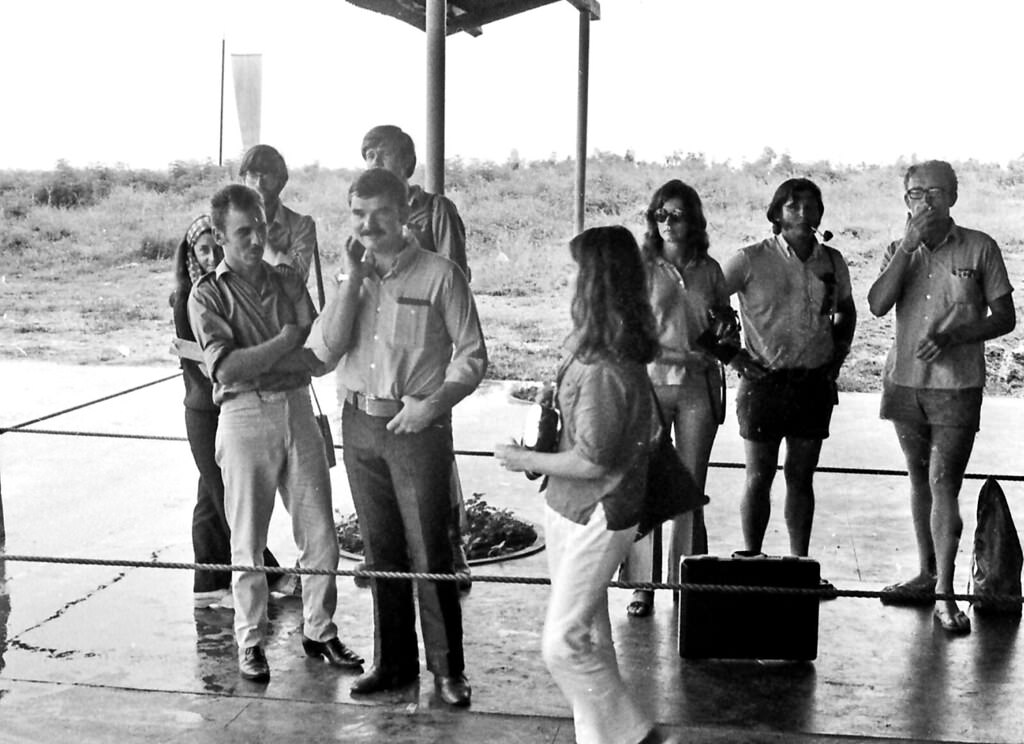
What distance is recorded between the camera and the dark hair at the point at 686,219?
4.52 meters

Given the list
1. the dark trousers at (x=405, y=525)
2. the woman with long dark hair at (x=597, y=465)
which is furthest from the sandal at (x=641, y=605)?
the woman with long dark hair at (x=597, y=465)

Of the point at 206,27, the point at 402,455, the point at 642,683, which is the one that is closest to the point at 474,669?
the point at 642,683

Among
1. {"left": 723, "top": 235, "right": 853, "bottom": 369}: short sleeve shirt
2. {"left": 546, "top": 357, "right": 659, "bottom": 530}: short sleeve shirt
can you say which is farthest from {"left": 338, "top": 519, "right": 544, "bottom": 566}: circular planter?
{"left": 546, "top": 357, "right": 659, "bottom": 530}: short sleeve shirt

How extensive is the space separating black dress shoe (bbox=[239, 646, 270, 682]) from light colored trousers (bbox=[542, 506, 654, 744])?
128 centimetres

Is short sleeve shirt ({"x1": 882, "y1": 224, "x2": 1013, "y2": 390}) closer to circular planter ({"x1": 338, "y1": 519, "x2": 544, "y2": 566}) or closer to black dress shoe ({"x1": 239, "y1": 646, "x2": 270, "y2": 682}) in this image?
circular planter ({"x1": 338, "y1": 519, "x2": 544, "y2": 566})

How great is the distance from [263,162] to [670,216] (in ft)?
4.88

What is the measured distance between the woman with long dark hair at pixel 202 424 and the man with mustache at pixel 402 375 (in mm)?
823

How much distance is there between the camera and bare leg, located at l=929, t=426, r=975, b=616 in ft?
15.3

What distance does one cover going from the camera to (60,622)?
4.82 metres

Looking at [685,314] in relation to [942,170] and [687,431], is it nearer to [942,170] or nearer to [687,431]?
[687,431]

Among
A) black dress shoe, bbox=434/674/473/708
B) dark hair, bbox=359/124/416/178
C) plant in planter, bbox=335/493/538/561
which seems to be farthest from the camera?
plant in planter, bbox=335/493/538/561

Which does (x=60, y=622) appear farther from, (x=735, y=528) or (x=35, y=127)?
(x=35, y=127)

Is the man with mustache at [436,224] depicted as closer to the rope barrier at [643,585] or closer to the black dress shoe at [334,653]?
the black dress shoe at [334,653]

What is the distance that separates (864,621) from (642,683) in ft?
3.81
